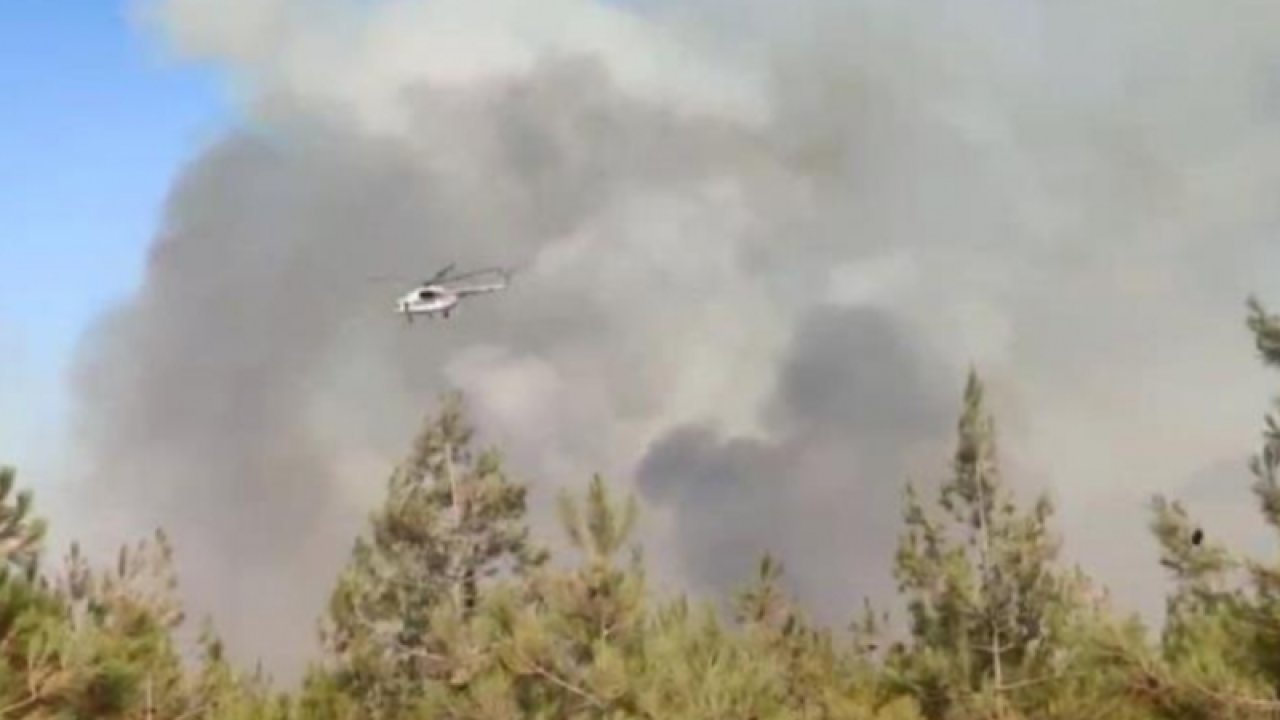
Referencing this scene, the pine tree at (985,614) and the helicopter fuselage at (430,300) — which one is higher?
the helicopter fuselage at (430,300)

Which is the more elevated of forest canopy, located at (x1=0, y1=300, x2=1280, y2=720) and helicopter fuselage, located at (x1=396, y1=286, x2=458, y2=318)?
helicopter fuselage, located at (x1=396, y1=286, x2=458, y2=318)

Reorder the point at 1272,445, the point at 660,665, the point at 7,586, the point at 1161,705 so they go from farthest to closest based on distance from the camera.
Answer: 1. the point at 660,665
2. the point at 7,586
3. the point at 1272,445
4. the point at 1161,705

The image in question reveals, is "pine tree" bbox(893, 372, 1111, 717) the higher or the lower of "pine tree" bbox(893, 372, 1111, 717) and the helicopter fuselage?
the lower

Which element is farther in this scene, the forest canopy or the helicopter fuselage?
the helicopter fuselage

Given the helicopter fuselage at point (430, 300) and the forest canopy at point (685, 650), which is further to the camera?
the helicopter fuselage at point (430, 300)

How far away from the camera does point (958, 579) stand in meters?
24.8

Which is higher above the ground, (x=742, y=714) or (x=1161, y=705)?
(x=742, y=714)

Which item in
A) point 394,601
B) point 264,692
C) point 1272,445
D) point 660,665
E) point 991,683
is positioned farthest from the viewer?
point 394,601

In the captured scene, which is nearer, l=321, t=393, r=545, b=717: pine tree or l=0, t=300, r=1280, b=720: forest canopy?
Answer: l=0, t=300, r=1280, b=720: forest canopy

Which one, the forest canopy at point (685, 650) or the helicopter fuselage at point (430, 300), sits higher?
the helicopter fuselage at point (430, 300)

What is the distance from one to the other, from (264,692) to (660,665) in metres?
11.4

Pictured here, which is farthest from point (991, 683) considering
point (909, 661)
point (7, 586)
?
point (7, 586)

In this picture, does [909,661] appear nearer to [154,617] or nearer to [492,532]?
[154,617]

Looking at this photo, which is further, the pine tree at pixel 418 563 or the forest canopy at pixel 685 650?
the pine tree at pixel 418 563
